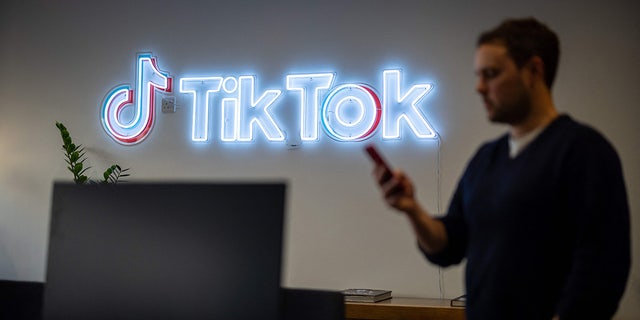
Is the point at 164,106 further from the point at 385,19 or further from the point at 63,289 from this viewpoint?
the point at 63,289

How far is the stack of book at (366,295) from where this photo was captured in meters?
4.05

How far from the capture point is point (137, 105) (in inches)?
198

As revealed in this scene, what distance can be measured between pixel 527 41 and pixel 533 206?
0.41 meters

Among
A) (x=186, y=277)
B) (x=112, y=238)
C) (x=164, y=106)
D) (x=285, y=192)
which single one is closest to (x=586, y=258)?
(x=285, y=192)

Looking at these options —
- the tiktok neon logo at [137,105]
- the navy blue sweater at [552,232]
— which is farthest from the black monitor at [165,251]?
the tiktok neon logo at [137,105]

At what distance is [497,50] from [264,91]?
10.2 ft

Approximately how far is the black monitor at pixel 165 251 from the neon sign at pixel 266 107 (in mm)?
3310

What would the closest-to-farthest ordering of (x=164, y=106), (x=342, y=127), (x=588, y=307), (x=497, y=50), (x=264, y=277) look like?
(x=264, y=277) → (x=588, y=307) → (x=497, y=50) → (x=342, y=127) → (x=164, y=106)

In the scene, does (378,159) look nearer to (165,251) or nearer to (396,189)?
(396,189)

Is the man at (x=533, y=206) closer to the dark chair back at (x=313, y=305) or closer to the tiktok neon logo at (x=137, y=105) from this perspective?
the dark chair back at (x=313, y=305)

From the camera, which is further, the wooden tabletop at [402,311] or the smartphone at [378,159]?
the wooden tabletop at [402,311]

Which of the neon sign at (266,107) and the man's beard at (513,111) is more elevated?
the neon sign at (266,107)

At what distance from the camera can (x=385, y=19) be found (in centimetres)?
463

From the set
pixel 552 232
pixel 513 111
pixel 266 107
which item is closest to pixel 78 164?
pixel 266 107
